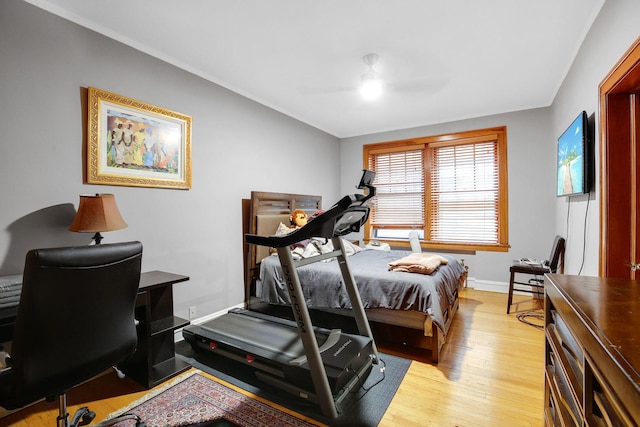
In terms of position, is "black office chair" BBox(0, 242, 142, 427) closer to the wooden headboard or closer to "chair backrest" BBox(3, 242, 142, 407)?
"chair backrest" BBox(3, 242, 142, 407)

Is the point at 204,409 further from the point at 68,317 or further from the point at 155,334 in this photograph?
the point at 68,317

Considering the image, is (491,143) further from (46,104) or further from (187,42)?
(46,104)

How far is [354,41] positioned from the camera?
255 cm

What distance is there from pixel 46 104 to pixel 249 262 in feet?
7.43

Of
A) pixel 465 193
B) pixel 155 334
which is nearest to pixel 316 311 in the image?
pixel 155 334

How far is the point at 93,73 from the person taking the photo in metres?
2.30

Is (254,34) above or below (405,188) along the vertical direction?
above

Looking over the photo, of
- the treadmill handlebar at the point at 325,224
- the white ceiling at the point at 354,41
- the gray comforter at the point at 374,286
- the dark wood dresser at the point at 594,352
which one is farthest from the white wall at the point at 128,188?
the dark wood dresser at the point at 594,352

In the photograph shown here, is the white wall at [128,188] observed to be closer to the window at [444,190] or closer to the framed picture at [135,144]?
the framed picture at [135,144]

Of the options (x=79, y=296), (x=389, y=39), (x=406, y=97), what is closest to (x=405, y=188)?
(x=406, y=97)

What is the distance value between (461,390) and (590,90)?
2.56 meters

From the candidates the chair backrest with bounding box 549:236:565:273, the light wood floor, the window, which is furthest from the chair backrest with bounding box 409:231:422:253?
the light wood floor

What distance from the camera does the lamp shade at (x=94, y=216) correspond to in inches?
77.2

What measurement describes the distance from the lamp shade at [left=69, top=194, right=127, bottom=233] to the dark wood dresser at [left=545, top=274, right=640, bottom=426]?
245cm
